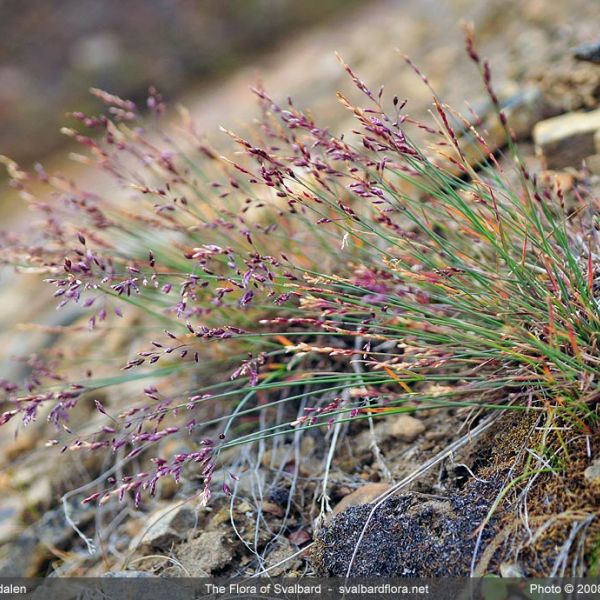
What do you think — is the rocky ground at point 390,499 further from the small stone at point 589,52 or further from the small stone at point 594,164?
the small stone at point 589,52

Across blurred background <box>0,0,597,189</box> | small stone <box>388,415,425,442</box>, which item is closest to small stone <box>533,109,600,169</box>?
small stone <box>388,415,425,442</box>

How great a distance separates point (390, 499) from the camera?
1665 mm

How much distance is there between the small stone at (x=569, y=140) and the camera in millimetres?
2371

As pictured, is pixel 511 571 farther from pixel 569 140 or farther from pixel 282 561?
pixel 569 140

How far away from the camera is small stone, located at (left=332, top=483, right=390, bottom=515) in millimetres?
1717

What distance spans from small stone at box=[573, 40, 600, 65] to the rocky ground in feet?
0.48

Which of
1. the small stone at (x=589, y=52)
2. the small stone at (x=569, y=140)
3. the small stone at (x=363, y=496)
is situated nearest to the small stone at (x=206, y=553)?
the small stone at (x=363, y=496)

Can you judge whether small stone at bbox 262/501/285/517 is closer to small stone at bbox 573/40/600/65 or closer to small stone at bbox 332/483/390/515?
small stone at bbox 332/483/390/515

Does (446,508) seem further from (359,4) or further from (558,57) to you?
(359,4)

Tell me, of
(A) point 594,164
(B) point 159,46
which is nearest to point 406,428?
(A) point 594,164

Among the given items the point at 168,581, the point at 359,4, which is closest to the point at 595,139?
the point at 168,581

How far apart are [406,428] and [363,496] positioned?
29 centimetres

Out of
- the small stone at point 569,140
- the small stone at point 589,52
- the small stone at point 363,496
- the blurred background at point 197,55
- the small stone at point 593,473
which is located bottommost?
the small stone at point 593,473

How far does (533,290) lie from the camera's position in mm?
1645
